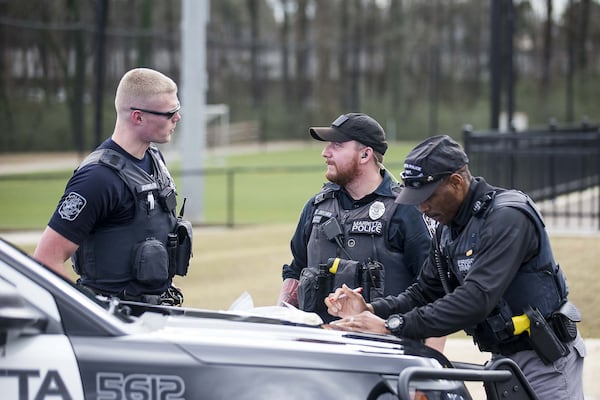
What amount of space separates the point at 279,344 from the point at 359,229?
5.47 ft

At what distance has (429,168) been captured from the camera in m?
4.49

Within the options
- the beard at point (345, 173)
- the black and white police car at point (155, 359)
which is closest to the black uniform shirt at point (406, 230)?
the beard at point (345, 173)

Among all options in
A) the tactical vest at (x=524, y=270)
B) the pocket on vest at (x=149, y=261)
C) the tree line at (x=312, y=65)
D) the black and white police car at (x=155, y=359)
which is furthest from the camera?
the tree line at (x=312, y=65)

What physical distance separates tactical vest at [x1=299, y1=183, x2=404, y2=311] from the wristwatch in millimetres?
764

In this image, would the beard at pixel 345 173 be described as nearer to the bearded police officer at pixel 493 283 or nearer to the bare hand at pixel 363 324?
the bearded police officer at pixel 493 283

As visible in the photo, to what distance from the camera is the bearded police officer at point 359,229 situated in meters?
5.22

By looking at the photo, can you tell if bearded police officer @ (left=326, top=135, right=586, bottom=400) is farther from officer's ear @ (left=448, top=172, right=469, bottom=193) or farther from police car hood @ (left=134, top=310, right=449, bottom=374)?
police car hood @ (left=134, top=310, right=449, bottom=374)

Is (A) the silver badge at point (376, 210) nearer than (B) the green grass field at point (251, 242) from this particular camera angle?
Yes

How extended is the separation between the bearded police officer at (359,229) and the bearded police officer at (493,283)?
1.97 feet

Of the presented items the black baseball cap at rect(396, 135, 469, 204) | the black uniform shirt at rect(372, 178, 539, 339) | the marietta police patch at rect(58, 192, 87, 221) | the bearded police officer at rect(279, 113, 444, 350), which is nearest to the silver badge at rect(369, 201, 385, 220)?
the bearded police officer at rect(279, 113, 444, 350)

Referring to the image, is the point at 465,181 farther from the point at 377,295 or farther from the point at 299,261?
the point at 299,261

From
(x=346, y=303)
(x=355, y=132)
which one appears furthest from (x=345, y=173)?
(x=346, y=303)

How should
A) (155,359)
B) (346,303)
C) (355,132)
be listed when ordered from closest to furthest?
(155,359) → (346,303) → (355,132)

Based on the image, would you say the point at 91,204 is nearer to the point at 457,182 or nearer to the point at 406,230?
the point at 406,230
